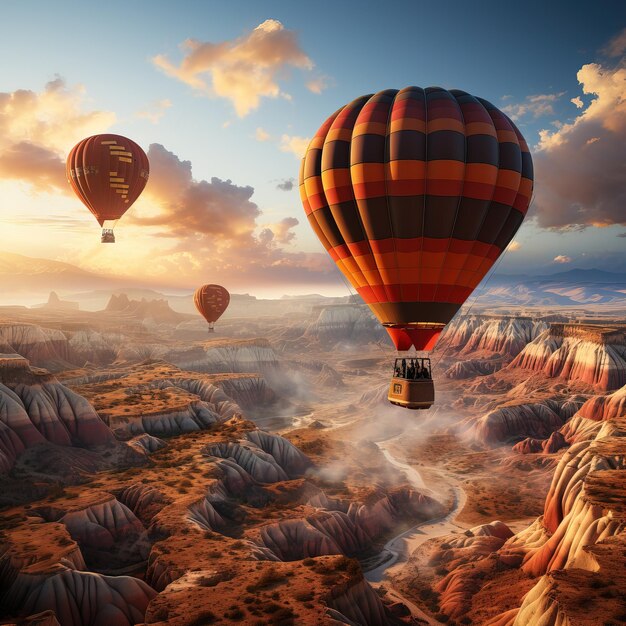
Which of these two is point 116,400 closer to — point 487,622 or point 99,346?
point 487,622

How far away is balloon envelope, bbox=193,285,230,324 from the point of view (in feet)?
420

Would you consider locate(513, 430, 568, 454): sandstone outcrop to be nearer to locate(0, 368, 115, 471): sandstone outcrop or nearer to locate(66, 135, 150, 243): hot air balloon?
locate(0, 368, 115, 471): sandstone outcrop

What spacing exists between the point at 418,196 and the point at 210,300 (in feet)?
348

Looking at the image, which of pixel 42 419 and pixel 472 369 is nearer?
pixel 42 419

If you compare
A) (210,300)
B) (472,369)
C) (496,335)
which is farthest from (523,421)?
(496,335)

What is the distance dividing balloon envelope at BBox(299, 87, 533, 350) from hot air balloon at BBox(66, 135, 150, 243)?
36.1 meters

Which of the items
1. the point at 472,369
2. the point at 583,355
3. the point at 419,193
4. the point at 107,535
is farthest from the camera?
the point at 472,369

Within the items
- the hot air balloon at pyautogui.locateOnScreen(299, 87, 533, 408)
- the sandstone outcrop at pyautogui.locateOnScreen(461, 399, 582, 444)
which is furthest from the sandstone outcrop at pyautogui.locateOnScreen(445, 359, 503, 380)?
the hot air balloon at pyautogui.locateOnScreen(299, 87, 533, 408)

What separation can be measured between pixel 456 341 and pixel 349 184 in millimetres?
178941

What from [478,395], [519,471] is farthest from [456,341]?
[519,471]

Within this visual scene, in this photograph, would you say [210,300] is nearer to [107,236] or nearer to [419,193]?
[107,236]

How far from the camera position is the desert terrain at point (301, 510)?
26.7 meters

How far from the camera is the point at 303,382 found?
153 meters

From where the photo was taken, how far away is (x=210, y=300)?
422 feet
